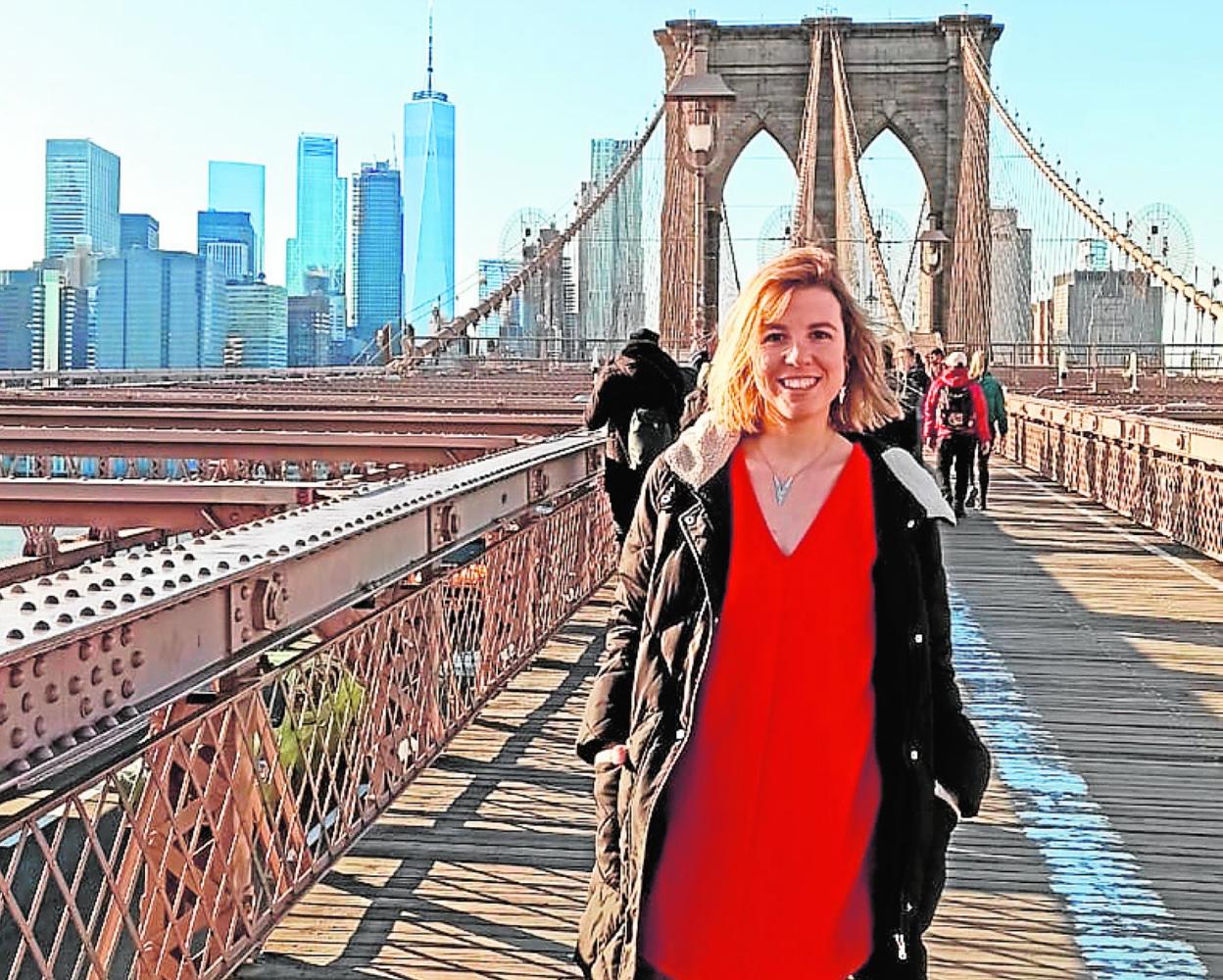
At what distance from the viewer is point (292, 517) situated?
4.09 m

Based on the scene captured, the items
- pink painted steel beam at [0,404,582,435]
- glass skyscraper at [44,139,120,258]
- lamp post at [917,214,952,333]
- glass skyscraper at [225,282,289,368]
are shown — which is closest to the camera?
pink painted steel beam at [0,404,582,435]

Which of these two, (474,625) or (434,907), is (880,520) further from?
(474,625)

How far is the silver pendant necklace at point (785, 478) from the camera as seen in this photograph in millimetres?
2674

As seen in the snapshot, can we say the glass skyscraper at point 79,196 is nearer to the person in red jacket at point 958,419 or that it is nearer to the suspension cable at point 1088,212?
the suspension cable at point 1088,212

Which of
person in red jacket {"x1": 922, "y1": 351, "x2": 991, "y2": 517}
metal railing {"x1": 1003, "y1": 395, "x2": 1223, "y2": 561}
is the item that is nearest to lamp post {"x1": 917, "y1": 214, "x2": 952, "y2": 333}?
metal railing {"x1": 1003, "y1": 395, "x2": 1223, "y2": 561}

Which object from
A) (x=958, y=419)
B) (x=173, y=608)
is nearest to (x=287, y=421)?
(x=958, y=419)

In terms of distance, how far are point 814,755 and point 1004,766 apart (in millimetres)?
3703

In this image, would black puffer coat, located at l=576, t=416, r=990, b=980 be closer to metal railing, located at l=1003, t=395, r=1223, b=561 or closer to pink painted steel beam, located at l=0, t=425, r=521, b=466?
pink painted steel beam, located at l=0, t=425, r=521, b=466

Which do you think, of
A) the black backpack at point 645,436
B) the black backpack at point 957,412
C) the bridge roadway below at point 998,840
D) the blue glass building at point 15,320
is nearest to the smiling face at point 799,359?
the bridge roadway below at point 998,840

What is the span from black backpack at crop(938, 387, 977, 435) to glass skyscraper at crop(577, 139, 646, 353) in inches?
1039

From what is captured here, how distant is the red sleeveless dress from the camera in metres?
2.60

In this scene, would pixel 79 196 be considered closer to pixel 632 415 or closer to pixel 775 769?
pixel 632 415

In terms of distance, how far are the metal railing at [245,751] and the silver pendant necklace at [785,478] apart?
0.98 metres

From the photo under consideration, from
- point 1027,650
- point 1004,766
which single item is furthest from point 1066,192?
point 1004,766
